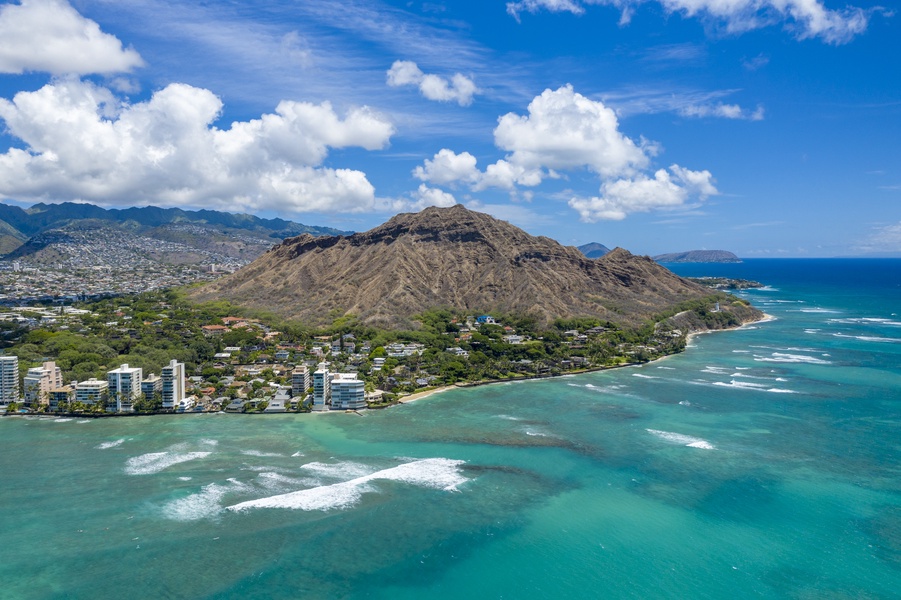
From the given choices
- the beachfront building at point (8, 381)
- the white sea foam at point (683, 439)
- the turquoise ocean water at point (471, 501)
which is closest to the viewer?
the turquoise ocean water at point (471, 501)

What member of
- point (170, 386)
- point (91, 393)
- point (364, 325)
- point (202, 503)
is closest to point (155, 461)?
point (202, 503)

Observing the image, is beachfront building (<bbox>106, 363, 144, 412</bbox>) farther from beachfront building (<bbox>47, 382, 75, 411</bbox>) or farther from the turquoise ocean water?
beachfront building (<bbox>47, 382, 75, 411</bbox>)

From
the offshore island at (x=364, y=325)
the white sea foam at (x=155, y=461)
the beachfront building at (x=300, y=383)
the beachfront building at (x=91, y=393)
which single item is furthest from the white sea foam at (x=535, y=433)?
the beachfront building at (x=91, y=393)

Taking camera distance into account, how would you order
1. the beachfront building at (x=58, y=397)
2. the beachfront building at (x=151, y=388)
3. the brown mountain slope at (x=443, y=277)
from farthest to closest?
1. the brown mountain slope at (x=443, y=277)
2. the beachfront building at (x=151, y=388)
3. the beachfront building at (x=58, y=397)

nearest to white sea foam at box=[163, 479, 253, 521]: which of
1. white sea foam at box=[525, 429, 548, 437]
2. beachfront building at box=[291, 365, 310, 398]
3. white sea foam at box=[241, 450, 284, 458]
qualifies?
white sea foam at box=[241, 450, 284, 458]

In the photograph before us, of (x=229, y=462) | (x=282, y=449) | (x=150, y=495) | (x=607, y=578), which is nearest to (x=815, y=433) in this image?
(x=607, y=578)

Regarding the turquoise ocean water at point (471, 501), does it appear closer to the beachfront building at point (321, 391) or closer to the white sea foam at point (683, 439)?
the white sea foam at point (683, 439)
